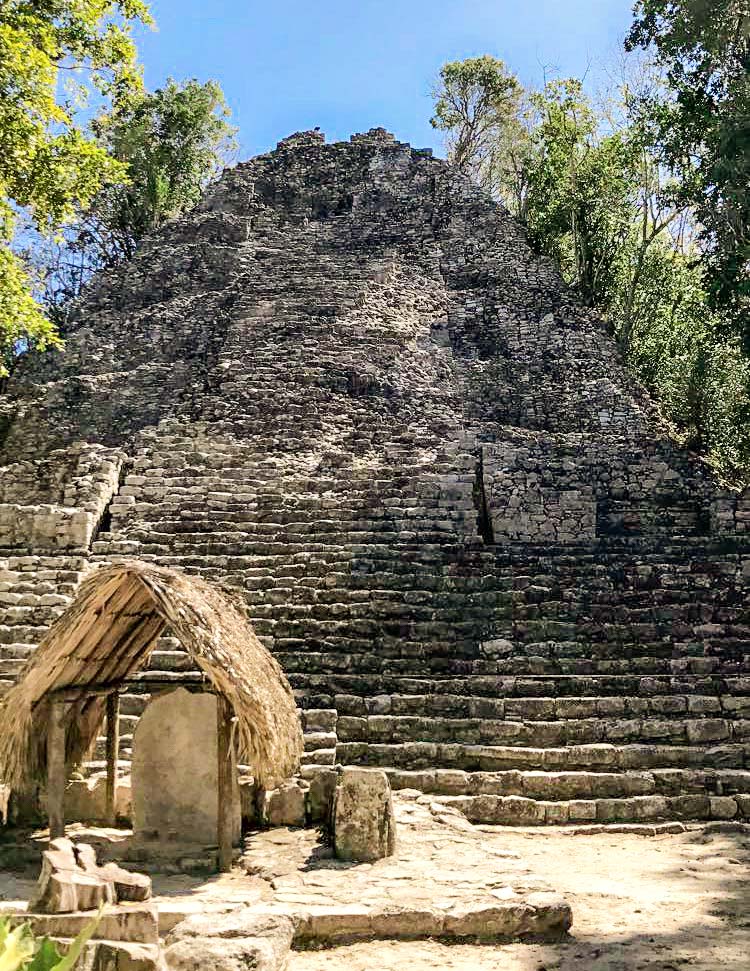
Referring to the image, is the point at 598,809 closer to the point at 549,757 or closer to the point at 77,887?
the point at 549,757

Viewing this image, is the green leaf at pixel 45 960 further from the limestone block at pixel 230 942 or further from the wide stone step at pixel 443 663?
the wide stone step at pixel 443 663

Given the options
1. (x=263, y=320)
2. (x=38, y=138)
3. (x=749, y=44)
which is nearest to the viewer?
(x=38, y=138)

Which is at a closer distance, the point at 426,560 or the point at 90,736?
the point at 90,736

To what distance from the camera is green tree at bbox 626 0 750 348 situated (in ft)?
45.2

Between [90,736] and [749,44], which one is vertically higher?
[749,44]

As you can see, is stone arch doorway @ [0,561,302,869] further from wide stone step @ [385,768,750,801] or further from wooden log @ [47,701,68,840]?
wide stone step @ [385,768,750,801]

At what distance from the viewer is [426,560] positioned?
10734 millimetres

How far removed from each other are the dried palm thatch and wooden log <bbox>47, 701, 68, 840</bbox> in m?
0.11

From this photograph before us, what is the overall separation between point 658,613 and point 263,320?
554 inches

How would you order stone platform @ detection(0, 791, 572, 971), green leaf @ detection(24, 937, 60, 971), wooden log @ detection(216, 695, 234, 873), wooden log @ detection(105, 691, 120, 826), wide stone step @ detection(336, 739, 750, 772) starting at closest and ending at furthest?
green leaf @ detection(24, 937, 60, 971) < stone platform @ detection(0, 791, 572, 971) < wooden log @ detection(216, 695, 234, 873) < wooden log @ detection(105, 691, 120, 826) < wide stone step @ detection(336, 739, 750, 772)

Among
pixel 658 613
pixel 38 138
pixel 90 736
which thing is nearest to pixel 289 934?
pixel 90 736

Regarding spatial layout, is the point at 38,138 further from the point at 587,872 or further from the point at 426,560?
the point at 587,872

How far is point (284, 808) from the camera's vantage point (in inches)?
247

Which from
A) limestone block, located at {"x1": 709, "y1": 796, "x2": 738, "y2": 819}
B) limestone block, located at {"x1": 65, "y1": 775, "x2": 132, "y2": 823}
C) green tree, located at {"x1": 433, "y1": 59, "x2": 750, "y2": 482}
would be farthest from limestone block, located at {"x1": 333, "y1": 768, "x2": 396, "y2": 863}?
green tree, located at {"x1": 433, "y1": 59, "x2": 750, "y2": 482}
